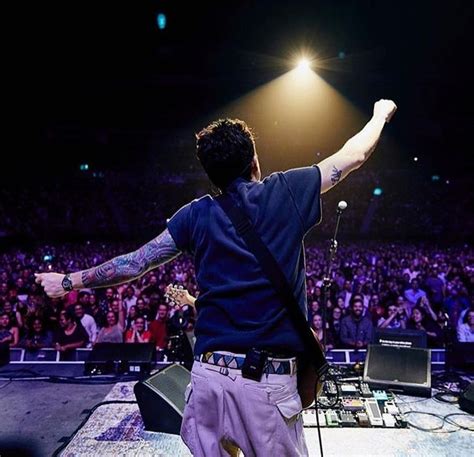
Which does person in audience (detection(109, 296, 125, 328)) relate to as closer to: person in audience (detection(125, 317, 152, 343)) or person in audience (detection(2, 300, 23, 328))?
person in audience (detection(125, 317, 152, 343))

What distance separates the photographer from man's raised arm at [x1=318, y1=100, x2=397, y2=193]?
1229 millimetres

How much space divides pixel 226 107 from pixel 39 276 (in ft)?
48.4

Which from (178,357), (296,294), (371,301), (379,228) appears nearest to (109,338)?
→ (178,357)

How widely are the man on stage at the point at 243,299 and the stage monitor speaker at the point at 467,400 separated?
294 cm

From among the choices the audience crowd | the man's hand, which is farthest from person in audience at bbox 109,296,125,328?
the man's hand

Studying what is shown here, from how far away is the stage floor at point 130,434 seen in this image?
112 inches

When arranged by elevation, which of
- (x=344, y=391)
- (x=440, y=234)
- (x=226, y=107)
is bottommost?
(x=344, y=391)

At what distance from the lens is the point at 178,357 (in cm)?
470

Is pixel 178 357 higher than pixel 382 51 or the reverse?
the reverse

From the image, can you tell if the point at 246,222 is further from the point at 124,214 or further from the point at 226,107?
the point at 124,214

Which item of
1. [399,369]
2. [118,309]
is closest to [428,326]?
[399,369]

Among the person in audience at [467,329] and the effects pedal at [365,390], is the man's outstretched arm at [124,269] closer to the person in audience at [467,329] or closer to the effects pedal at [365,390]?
the effects pedal at [365,390]

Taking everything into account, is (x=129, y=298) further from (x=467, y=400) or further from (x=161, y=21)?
(x=467, y=400)

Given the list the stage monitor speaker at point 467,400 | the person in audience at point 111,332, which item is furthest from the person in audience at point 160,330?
the stage monitor speaker at point 467,400
